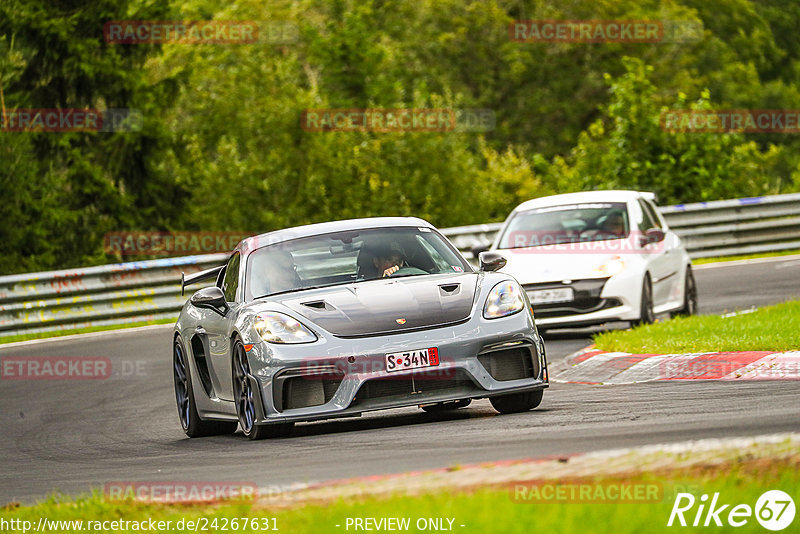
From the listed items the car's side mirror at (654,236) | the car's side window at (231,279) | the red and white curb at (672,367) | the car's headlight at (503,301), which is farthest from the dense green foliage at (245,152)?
the car's headlight at (503,301)

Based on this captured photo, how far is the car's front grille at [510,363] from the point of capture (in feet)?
30.2

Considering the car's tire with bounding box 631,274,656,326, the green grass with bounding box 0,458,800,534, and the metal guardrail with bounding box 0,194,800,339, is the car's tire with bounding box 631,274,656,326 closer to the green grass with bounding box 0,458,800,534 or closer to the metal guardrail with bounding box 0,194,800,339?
the metal guardrail with bounding box 0,194,800,339

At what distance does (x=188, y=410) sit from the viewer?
11.0 metres

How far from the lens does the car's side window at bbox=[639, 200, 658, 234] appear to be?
1681cm

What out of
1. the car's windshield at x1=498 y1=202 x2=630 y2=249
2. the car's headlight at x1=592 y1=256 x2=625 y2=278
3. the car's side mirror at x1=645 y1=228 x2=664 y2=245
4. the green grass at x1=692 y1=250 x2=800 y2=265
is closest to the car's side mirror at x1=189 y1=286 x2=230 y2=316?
the car's headlight at x1=592 y1=256 x2=625 y2=278

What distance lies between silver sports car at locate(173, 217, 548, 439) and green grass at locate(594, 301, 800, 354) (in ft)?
8.97

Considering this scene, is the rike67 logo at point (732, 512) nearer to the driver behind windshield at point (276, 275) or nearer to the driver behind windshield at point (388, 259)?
the driver behind windshield at point (388, 259)

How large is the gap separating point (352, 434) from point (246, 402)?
804mm

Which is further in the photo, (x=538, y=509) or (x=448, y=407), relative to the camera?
(x=448, y=407)

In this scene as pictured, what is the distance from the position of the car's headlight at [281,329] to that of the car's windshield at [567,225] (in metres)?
7.61

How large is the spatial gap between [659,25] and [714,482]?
2280 inches

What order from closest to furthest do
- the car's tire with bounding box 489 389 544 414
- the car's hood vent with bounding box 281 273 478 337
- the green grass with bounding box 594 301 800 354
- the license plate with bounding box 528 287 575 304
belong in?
the car's hood vent with bounding box 281 273 478 337 → the car's tire with bounding box 489 389 544 414 → the green grass with bounding box 594 301 800 354 → the license plate with bounding box 528 287 575 304

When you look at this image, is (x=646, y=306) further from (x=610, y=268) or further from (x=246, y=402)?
(x=246, y=402)

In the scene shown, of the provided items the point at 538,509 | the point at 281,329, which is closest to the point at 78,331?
the point at 281,329
